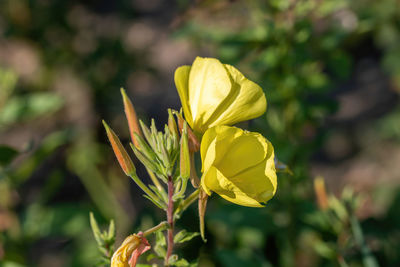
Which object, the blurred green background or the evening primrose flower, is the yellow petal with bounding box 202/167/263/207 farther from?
Answer: the blurred green background

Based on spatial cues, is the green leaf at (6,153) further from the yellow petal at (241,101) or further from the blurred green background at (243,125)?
the yellow petal at (241,101)

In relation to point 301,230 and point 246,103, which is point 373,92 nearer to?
point 301,230

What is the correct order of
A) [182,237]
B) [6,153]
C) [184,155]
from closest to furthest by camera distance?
[184,155]
[182,237]
[6,153]

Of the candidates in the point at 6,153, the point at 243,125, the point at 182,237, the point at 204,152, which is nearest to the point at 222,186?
the point at 204,152

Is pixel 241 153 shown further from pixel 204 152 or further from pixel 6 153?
pixel 6 153

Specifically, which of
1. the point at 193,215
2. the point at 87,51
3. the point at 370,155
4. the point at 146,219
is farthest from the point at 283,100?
the point at 87,51

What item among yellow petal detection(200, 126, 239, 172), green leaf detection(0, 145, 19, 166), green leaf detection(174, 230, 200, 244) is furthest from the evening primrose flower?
green leaf detection(0, 145, 19, 166)

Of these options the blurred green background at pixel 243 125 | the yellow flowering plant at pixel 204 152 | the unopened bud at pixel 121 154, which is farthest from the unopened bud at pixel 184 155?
the blurred green background at pixel 243 125
